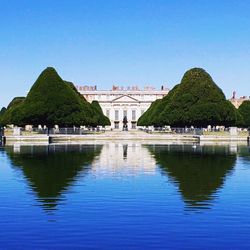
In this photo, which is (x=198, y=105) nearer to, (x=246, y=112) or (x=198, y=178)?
(x=246, y=112)

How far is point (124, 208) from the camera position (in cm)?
1803

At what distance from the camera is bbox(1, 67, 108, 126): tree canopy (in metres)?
80.4

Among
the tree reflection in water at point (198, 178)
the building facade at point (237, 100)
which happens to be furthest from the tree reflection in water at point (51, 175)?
the building facade at point (237, 100)

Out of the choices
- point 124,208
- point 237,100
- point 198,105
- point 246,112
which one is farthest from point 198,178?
point 237,100

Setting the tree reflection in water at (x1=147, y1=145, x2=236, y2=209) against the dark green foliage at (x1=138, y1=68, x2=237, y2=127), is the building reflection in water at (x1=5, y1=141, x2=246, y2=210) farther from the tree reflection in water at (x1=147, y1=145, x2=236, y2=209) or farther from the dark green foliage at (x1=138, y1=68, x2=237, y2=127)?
the dark green foliage at (x1=138, y1=68, x2=237, y2=127)

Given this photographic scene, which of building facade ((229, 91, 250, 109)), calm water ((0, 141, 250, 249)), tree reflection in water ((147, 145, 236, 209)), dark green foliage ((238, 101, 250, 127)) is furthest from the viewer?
building facade ((229, 91, 250, 109))

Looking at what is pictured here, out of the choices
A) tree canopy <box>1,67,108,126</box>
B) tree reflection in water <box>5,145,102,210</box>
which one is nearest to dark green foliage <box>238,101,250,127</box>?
tree canopy <box>1,67,108,126</box>

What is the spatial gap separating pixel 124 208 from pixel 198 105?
66898mm

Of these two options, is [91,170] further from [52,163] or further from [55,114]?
[55,114]

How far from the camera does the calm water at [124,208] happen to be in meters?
13.9

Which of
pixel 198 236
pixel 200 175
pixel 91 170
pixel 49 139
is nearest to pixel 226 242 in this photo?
pixel 198 236

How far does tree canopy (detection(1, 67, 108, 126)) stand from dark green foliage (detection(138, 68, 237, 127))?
12.2 meters

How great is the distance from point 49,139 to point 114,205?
5112 cm

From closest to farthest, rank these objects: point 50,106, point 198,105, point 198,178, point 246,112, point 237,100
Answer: point 198,178 < point 50,106 < point 198,105 < point 246,112 < point 237,100
